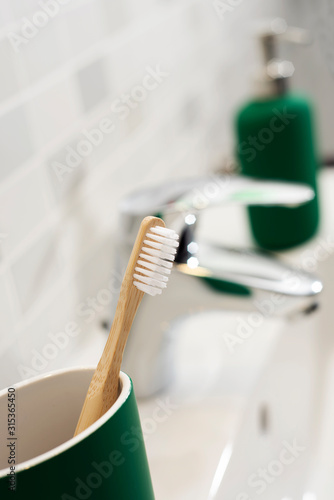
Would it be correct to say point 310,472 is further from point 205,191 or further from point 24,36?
point 24,36

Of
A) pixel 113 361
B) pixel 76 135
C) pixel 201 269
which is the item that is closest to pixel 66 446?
pixel 113 361

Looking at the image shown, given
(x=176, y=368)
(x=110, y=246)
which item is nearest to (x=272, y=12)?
A: (x=110, y=246)

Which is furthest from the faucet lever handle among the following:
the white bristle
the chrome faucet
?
the white bristle

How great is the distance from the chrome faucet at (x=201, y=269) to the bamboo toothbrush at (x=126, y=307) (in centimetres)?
12

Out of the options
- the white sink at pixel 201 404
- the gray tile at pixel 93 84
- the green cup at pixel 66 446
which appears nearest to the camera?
the green cup at pixel 66 446

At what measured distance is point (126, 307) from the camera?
9.2 inches

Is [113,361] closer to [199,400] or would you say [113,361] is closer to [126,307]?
[126,307]

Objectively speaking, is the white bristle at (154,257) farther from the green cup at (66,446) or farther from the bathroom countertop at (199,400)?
the bathroom countertop at (199,400)

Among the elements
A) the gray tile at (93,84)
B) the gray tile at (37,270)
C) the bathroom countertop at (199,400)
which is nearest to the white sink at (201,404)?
the bathroom countertop at (199,400)

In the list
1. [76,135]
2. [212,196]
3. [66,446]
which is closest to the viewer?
[66,446]

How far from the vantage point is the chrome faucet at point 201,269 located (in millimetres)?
353

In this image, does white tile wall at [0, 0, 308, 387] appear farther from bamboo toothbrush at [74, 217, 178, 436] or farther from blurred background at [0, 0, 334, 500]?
bamboo toothbrush at [74, 217, 178, 436]

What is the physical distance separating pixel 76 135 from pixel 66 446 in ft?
1.06

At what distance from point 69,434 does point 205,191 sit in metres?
0.17
